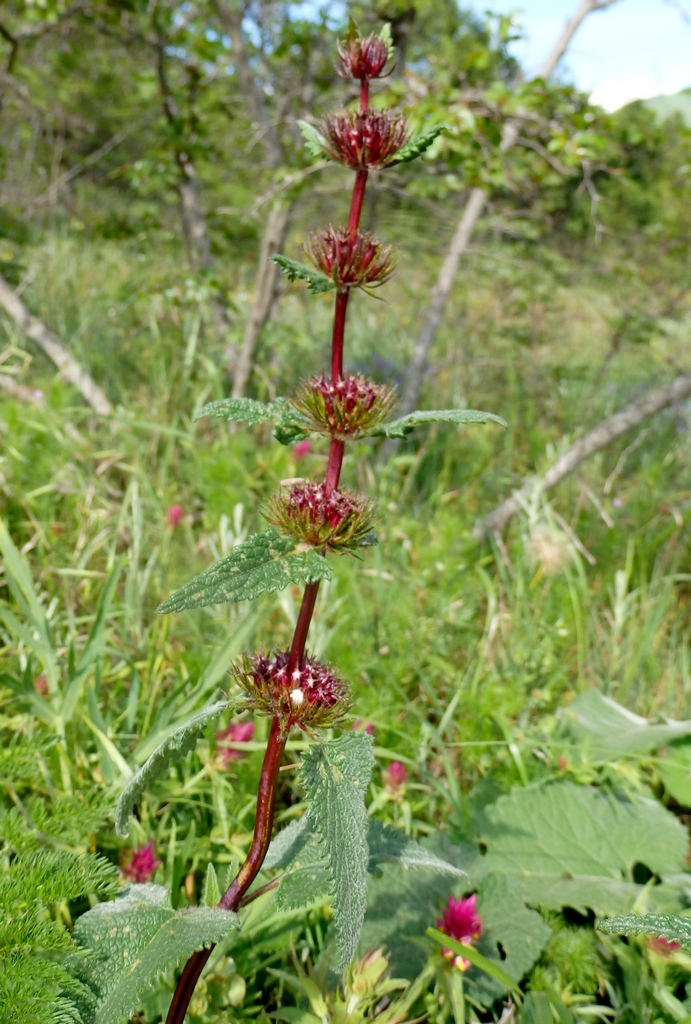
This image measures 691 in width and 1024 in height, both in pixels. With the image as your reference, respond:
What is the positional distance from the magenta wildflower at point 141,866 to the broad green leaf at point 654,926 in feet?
2.48

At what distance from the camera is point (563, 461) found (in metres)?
2.68

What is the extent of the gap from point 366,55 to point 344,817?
88 centimetres

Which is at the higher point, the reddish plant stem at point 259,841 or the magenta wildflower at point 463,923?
the reddish plant stem at point 259,841


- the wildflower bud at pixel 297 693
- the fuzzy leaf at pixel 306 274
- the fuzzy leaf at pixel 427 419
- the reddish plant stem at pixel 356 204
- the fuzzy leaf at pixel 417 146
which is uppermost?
the fuzzy leaf at pixel 417 146

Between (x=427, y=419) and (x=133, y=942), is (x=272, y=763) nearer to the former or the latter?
(x=133, y=942)

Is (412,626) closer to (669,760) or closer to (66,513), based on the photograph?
(669,760)

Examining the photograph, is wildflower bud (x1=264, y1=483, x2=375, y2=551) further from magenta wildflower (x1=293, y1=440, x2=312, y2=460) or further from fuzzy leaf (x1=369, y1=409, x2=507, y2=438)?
magenta wildflower (x1=293, y1=440, x2=312, y2=460)

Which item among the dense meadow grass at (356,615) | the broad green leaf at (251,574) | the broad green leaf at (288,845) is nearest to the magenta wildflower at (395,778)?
the dense meadow grass at (356,615)

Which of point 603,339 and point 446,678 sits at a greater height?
point 603,339

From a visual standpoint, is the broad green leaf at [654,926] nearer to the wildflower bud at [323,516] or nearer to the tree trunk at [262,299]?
the wildflower bud at [323,516]

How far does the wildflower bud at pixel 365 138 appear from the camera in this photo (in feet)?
2.81

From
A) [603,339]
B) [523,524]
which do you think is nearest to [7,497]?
[523,524]

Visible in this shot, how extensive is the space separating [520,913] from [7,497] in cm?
197

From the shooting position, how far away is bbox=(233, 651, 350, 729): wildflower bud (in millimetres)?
875
